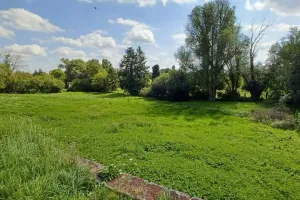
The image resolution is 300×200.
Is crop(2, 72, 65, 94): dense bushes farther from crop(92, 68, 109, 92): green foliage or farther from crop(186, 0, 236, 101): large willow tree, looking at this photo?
crop(186, 0, 236, 101): large willow tree

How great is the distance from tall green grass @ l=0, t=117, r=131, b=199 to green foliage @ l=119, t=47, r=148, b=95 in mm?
28468

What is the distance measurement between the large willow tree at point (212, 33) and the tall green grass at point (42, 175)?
72.9 ft

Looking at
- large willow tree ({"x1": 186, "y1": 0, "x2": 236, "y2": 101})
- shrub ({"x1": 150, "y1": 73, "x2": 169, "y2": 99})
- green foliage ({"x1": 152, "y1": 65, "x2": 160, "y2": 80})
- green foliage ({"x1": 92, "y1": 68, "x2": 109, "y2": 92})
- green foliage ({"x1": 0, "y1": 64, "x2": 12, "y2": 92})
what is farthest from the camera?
green foliage ({"x1": 152, "y1": 65, "x2": 160, "y2": 80})

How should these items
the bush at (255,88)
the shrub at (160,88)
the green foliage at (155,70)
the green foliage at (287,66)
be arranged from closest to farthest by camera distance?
1. the green foliage at (287,66)
2. the bush at (255,88)
3. the shrub at (160,88)
4. the green foliage at (155,70)

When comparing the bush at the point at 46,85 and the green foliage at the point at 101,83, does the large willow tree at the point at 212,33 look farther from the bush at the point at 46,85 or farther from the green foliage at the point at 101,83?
the bush at the point at 46,85

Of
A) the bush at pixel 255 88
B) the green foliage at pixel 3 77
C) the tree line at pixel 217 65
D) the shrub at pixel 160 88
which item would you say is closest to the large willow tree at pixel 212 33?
the tree line at pixel 217 65

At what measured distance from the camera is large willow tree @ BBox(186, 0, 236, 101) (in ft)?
84.4

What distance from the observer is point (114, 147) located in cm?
753

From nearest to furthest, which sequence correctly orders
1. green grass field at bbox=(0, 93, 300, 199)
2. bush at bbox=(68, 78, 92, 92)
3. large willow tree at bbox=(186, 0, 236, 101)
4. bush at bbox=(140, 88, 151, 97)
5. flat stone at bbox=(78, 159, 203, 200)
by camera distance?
flat stone at bbox=(78, 159, 203, 200), green grass field at bbox=(0, 93, 300, 199), large willow tree at bbox=(186, 0, 236, 101), bush at bbox=(140, 88, 151, 97), bush at bbox=(68, 78, 92, 92)

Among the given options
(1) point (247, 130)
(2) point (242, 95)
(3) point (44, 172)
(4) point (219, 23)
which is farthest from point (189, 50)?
(3) point (44, 172)

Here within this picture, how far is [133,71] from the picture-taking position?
3509cm

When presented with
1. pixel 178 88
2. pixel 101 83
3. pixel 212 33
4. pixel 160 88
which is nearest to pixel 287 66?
pixel 212 33

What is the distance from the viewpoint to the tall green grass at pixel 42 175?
175 inches

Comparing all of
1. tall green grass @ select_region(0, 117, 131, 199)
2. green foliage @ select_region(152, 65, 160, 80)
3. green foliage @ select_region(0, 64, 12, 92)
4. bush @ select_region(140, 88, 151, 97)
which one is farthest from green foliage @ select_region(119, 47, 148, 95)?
tall green grass @ select_region(0, 117, 131, 199)
